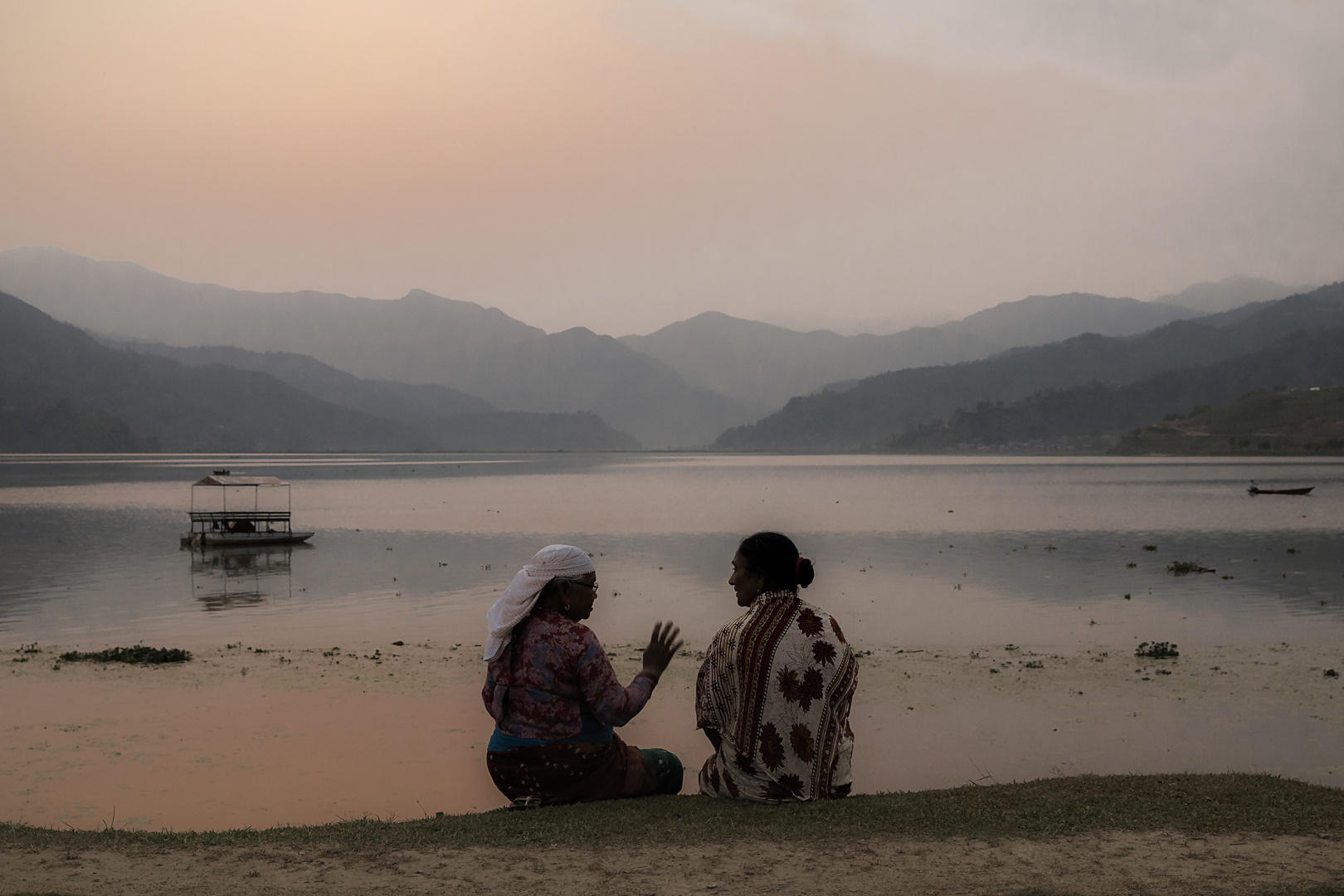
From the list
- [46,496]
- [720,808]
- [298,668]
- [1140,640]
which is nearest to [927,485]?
[46,496]

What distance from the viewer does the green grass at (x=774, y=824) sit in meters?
7.44

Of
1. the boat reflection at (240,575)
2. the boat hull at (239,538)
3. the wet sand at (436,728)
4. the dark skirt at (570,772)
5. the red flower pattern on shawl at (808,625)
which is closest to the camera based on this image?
the red flower pattern on shawl at (808,625)

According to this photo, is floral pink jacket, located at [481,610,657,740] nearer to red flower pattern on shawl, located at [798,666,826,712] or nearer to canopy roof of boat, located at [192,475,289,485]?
red flower pattern on shawl, located at [798,666,826,712]

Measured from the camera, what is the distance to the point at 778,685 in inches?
298

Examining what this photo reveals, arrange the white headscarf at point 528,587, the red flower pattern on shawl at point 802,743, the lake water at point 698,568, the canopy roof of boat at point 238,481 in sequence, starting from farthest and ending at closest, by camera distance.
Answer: the canopy roof of boat at point 238,481
the lake water at point 698,568
the red flower pattern on shawl at point 802,743
the white headscarf at point 528,587

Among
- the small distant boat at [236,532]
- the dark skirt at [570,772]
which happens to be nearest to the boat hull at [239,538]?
the small distant boat at [236,532]

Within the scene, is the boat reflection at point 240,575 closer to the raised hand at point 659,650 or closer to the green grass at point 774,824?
the green grass at point 774,824

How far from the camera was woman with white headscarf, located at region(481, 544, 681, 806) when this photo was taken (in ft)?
24.5

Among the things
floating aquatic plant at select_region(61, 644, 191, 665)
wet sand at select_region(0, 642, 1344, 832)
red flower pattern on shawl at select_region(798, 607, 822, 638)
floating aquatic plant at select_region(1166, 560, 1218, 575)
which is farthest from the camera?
floating aquatic plant at select_region(1166, 560, 1218, 575)

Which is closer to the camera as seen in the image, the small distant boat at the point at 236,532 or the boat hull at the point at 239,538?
the boat hull at the point at 239,538

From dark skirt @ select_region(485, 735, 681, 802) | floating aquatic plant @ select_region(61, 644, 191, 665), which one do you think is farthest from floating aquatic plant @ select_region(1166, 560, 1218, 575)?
dark skirt @ select_region(485, 735, 681, 802)

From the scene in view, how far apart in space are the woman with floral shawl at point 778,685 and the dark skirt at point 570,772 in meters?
0.76

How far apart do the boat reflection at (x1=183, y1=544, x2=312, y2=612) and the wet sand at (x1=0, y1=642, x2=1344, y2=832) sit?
32.2ft

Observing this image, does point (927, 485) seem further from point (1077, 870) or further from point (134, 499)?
point (1077, 870)
